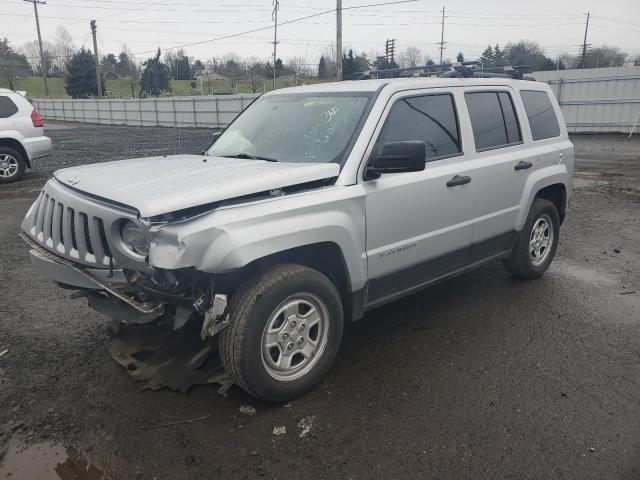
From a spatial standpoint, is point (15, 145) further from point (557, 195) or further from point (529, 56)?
point (529, 56)

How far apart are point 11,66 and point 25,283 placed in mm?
69771

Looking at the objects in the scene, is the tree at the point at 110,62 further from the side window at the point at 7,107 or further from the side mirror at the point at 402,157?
the side mirror at the point at 402,157

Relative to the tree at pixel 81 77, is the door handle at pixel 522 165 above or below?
below

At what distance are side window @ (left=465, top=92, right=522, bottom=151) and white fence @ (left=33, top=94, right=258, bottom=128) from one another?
2025 cm

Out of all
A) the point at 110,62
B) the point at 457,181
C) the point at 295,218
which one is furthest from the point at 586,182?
the point at 110,62

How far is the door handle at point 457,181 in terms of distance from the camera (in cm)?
403

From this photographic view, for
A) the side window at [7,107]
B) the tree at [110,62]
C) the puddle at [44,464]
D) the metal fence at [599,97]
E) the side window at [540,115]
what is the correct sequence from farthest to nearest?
the tree at [110,62], the metal fence at [599,97], the side window at [7,107], the side window at [540,115], the puddle at [44,464]

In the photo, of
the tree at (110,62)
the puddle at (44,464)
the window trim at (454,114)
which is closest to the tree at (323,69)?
the tree at (110,62)

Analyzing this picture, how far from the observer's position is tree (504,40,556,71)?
5697 centimetres

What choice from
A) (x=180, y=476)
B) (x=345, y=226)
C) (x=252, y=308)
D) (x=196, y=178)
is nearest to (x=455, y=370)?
(x=345, y=226)

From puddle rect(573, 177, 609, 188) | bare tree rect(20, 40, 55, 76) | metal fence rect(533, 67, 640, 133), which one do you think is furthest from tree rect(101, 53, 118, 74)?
puddle rect(573, 177, 609, 188)

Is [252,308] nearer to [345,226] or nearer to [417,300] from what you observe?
[345,226]

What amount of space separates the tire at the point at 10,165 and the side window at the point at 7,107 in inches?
28.8

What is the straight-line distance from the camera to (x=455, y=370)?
3.62 meters
